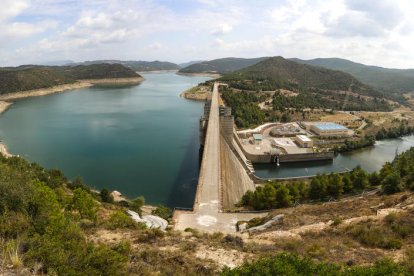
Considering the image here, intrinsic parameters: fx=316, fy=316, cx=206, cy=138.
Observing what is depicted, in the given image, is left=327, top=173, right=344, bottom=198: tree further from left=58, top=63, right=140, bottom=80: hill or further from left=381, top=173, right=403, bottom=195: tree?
left=58, top=63, right=140, bottom=80: hill

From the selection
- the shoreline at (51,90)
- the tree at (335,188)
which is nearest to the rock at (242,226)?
the tree at (335,188)

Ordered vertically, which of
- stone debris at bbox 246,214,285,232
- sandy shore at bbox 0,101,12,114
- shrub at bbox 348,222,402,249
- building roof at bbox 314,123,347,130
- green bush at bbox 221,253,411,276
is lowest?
stone debris at bbox 246,214,285,232

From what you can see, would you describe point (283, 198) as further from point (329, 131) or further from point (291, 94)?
point (291, 94)

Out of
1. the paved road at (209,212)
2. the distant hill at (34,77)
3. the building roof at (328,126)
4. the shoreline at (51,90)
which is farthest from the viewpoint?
the distant hill at (34,77)

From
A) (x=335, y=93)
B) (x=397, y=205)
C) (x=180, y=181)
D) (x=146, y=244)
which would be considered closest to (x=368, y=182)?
(x=397, y=205)

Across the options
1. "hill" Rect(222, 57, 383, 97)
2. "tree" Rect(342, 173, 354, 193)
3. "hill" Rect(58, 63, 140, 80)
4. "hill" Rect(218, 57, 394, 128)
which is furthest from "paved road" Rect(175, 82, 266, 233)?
"hill" Rect(58, 63, 140, 80)

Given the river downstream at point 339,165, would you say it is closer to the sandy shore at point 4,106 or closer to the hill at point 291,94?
the hill at point 291,94

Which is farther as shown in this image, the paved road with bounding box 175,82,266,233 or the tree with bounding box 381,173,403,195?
the tree with bounding box 381,173,403,195

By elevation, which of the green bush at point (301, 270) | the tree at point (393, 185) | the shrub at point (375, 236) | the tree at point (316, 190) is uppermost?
the green bush at point (301, 270)
